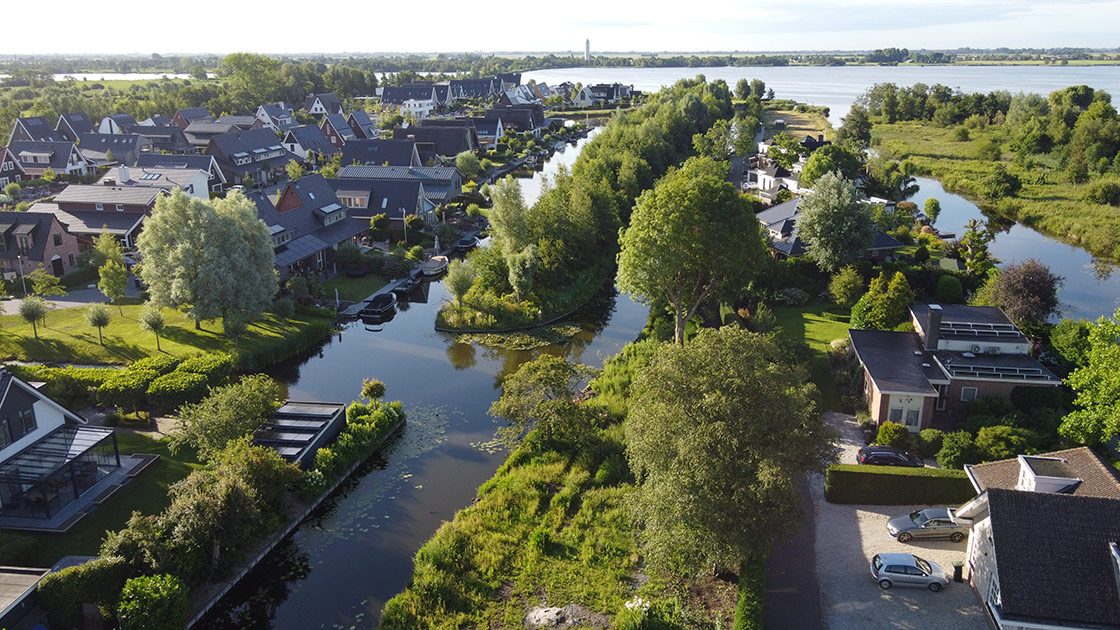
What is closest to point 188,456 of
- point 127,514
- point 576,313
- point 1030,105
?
point 127,514

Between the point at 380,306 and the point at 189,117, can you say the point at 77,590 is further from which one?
the point at 189,117

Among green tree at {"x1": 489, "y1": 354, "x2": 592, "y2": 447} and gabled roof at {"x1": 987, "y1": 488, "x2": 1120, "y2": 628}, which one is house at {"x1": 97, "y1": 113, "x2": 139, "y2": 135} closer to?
green tree at {"x1": 489, "y1": 354, "x2": 592, "y2": 447}

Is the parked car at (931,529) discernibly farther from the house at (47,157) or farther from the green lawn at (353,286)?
the house at (47,157)

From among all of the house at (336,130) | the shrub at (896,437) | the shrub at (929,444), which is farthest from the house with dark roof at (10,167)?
the shrub at (929,444)

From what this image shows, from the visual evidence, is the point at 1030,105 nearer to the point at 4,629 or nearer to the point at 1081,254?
the point at 1081,254

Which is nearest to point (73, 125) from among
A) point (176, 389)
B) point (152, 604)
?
point (176, 389)

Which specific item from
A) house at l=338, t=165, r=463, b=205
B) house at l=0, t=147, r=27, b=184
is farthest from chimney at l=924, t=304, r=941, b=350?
house at l=0, t=147, r=27, b=184
